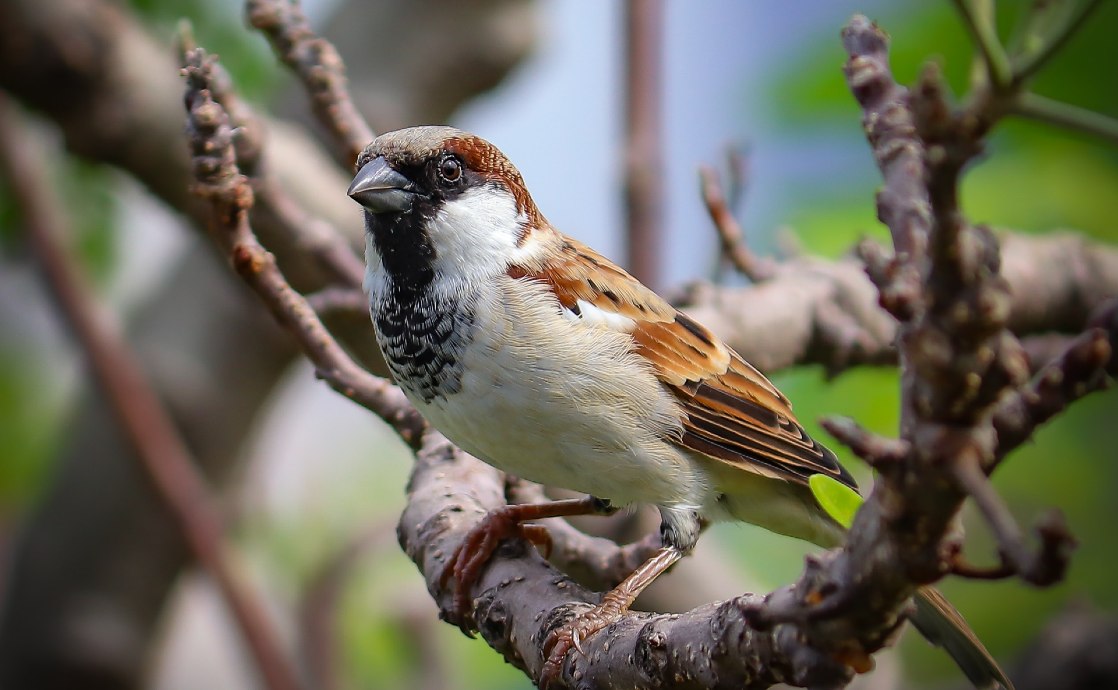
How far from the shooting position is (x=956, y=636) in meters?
2.17

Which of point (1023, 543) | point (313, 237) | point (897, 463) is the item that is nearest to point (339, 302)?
point (313, 237)

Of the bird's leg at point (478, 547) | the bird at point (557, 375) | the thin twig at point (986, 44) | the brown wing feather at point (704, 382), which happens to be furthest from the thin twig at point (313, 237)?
the thin twig at point (986, 44)

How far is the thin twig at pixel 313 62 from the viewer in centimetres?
258

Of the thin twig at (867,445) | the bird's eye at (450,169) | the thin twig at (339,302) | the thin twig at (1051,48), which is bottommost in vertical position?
the thin twig at (339,302)

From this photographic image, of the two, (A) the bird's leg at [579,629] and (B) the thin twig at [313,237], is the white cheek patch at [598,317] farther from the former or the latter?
(B) the thin twig at [313,237]

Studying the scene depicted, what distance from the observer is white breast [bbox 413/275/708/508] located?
2084 mm

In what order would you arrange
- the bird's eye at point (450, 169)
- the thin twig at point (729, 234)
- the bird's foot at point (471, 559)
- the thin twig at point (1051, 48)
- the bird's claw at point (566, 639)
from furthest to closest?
the thin twig at point (729, 234), the bird's eye at point (450, 169), the bird's foot at point (471, 559), the bird's claw at point (566, 639), the thin twig at point (1051, 48)

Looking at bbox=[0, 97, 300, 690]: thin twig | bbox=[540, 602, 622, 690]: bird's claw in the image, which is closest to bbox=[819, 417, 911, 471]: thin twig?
bbox=[540, 602, 622, 690]: bird's claw

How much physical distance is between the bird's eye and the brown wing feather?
26cm

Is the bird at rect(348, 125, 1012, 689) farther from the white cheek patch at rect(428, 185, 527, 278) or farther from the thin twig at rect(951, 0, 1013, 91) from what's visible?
the thin twig at rect(951, 0, 1013, 91)

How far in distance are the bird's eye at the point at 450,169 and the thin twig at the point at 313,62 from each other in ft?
1.34

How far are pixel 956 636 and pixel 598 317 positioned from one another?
918 millimetres

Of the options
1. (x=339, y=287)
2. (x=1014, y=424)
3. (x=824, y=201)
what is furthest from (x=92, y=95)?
(x=1014, y=424)

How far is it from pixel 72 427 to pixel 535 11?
241 cm
